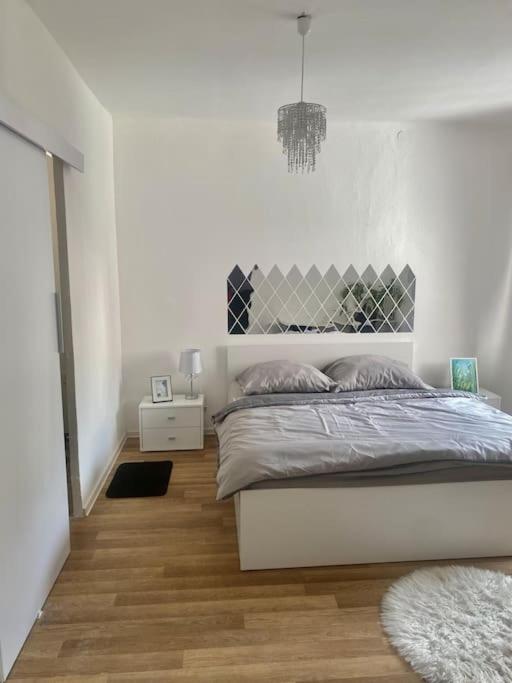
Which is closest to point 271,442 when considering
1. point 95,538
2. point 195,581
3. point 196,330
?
point 195,581

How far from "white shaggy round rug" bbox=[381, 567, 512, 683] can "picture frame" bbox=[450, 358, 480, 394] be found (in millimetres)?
2008

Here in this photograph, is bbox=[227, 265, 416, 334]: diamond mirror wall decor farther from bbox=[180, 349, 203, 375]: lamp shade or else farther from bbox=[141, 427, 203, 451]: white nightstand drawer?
bbox=[141, 427, 203, 451]: white nightstand drawer

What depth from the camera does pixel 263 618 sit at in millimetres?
1964

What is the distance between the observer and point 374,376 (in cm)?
359

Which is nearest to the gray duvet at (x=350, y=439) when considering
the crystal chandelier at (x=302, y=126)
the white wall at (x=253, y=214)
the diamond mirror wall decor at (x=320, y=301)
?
the diamond mirror wall decor at (x=320, y=301)

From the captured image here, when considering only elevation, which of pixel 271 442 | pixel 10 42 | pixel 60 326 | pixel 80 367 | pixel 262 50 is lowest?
pixel 271 442

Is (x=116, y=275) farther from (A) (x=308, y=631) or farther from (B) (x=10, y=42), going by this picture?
(A) (x=308, y=631)

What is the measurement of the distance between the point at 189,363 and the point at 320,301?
4.10ft

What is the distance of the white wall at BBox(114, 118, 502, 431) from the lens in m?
3.81

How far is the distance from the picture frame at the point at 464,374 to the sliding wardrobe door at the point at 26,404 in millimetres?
3179

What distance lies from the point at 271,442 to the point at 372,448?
0.51m

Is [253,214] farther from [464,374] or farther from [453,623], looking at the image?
[453,623]


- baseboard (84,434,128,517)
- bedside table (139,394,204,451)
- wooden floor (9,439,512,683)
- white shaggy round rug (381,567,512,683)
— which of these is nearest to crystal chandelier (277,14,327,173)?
bedside table (139,394,204,451)

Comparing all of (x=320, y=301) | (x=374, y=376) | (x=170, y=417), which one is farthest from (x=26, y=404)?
(x=320, y=301)
